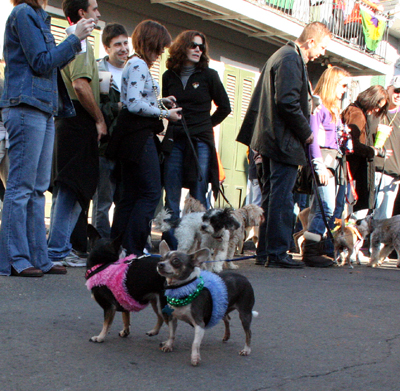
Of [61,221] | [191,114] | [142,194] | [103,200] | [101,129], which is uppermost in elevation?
[191,114]

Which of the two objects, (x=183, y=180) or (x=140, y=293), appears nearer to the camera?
(x=140, y=293)

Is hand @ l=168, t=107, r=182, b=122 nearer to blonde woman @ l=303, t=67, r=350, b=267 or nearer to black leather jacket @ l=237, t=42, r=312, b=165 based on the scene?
black leather jacket @ l=237, t=42, r=312, b=165

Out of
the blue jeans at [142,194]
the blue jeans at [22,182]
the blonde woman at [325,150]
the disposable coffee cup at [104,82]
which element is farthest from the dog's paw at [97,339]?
the blonde woman at [325,150]

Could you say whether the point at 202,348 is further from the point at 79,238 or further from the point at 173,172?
the point at 79,238

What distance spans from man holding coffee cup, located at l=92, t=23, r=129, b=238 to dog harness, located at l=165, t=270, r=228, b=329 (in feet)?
10.3

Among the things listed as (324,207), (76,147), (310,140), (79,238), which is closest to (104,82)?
(76,147)

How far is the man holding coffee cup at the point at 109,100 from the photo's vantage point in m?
6.21

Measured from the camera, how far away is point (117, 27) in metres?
6.51

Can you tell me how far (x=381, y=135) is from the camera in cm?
858

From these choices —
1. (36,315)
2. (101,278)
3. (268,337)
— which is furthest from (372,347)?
(36,315)

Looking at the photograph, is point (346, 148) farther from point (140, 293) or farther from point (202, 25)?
point (202, 25)

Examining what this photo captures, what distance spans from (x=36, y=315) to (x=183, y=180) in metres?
2.80

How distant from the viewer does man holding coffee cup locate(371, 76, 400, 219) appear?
884 cm

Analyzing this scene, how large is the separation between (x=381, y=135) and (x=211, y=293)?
6097mm
